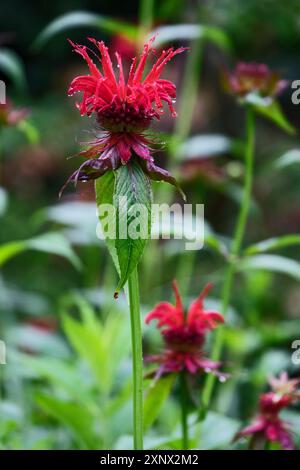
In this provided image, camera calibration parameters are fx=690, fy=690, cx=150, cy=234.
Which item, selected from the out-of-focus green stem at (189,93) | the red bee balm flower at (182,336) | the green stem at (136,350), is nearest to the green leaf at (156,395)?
the red bee balm flower at (182,336)

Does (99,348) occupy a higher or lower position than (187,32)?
lower

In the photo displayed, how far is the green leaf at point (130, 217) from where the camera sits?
23.5 inches

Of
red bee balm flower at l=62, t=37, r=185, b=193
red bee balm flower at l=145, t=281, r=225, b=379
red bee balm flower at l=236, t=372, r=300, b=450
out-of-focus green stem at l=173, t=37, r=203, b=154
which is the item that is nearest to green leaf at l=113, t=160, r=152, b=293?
red bee balm flower at l=62, t=37, r=185, b=193

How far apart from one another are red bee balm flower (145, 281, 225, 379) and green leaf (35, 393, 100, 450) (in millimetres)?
202

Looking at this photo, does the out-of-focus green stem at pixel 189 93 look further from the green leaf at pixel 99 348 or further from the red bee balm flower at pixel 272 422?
the red bee balm flower at pixel 272 422

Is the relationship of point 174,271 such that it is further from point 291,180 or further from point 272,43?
point 272,43

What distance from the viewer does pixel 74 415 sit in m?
0.99

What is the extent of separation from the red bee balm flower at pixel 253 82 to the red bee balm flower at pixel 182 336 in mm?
364

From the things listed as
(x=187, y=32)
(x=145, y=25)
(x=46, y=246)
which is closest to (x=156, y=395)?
(x=46, y=246)

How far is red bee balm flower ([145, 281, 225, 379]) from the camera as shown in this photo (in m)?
0.82

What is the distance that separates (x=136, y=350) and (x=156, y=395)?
0.57ft

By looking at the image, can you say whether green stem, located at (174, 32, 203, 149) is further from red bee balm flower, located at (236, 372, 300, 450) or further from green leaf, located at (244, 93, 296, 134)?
red bee balm flower, located at (236, 372, 300, 450)

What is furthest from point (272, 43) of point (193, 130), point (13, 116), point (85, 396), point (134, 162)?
point (134, 162)

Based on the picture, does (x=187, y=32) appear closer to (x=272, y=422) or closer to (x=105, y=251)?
(x=272, y=422)
